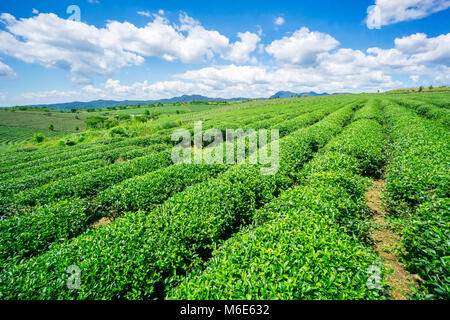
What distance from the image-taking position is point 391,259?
5.31 meters

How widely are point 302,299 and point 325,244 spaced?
4.48 feet

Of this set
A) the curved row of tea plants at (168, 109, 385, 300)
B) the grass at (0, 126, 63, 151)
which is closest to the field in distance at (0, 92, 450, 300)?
the curved row of tea plants at (168, 109, 385, 300)

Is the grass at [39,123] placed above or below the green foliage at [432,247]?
above

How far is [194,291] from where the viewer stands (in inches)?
127

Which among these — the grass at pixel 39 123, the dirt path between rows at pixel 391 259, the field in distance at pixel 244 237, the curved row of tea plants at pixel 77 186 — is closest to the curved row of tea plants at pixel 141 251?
the field in distance at pixel 244 237

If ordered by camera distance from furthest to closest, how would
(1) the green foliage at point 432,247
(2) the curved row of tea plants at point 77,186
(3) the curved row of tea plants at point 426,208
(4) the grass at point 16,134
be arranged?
(4) the grass at point 16,134 → (2) the curved row of tea plants at point 77,186 → (3) the curved row of tea plants at point 426,208 → (1) the green foliage at point 432,247

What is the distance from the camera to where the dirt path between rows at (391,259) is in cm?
437

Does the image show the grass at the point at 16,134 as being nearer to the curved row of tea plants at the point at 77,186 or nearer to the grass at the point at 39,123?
the grass at the point at 39,123

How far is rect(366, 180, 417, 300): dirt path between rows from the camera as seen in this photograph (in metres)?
4.37

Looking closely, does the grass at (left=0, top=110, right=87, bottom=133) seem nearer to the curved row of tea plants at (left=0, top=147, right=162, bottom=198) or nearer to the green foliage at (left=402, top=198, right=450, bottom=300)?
the curved row of tea plants at (left=0, top=147, right=162, bottom=198)

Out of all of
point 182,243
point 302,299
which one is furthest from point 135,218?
point 302,299

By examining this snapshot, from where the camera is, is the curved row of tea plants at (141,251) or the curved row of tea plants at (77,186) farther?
the curved row of tea plants at (77,186)

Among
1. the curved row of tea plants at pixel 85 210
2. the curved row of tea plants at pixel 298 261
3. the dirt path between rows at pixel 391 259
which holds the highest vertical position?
the curved row of tea plants at pixel 298 261

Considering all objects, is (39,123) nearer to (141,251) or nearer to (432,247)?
(141,251)
